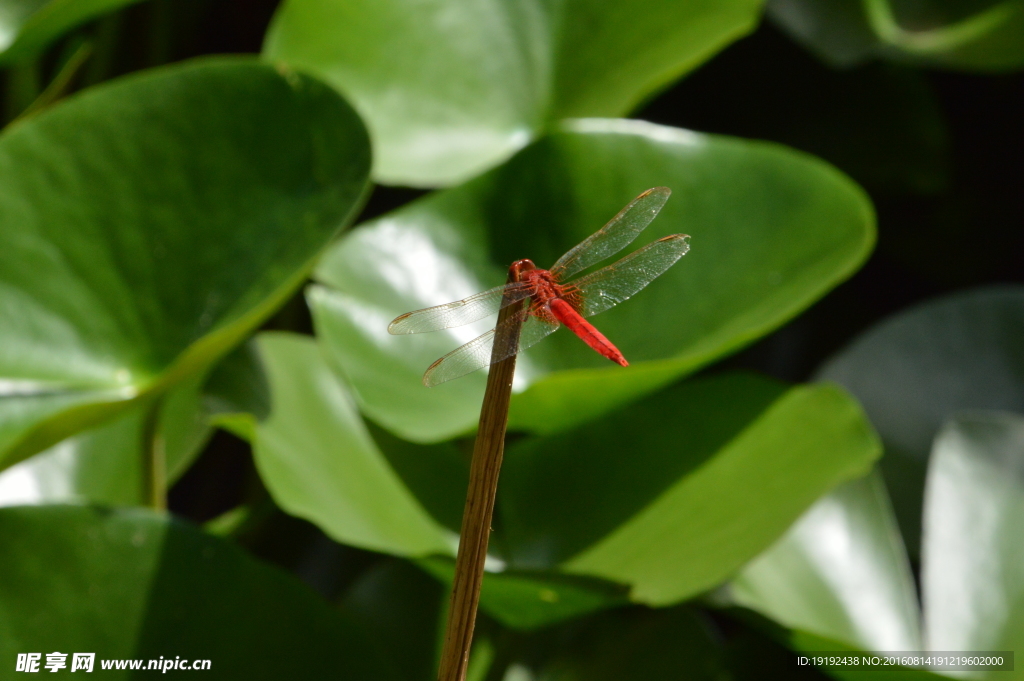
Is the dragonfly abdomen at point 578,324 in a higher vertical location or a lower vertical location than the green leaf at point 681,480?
higher

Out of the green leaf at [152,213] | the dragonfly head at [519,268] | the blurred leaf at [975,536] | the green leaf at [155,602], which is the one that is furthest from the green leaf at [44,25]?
the blurred leaf at [975,536]

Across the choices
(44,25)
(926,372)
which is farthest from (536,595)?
(44,25)

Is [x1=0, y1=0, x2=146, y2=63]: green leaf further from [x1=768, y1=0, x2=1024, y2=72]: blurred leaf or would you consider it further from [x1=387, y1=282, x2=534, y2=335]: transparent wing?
Result: [x1=768, y1=0, x2=1024, y2=72]: blurred leaf

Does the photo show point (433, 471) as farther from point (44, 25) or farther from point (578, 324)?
point (44, 25)

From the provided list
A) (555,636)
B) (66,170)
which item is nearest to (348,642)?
(555,636)

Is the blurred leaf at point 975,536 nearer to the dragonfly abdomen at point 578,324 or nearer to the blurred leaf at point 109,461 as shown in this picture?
the dragonfly abdomen at point 578,324

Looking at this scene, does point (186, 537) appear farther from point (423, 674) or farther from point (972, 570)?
point (972, 570)
